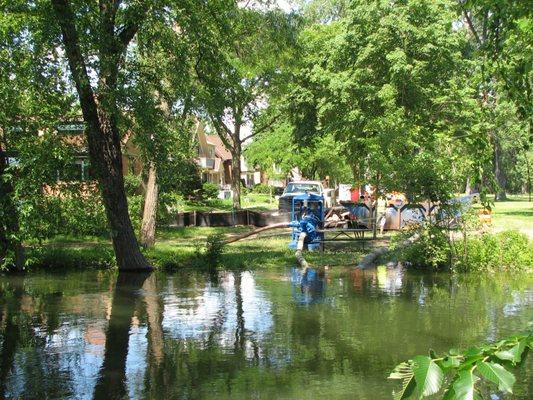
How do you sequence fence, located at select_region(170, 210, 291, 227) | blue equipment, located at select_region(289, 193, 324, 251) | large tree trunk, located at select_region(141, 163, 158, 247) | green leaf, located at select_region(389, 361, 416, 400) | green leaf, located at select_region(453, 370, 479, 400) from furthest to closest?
fence, located at select_region(170, 210, 291, 227) < blue equipment, located at select_region(289, 193, 324, 251) < large tree trunk, located at select_region(141, 163, 158, 247) < green leaf, located at select_region(389, 361, 416, 400) < green leaf, located at select_region(453, 370, 479, 400)

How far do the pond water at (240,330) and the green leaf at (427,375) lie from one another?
5338 millimetres

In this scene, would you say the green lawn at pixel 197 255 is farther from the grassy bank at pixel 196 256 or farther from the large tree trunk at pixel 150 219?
the large tree trunk at pixel 150 219

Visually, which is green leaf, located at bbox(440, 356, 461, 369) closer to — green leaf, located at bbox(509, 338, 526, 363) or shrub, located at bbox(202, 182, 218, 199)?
green leaf, located at bbox(509, 338, 526, 363)

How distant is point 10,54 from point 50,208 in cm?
327

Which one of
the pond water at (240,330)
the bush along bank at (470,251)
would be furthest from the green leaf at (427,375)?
the bush along bank at (470,251)

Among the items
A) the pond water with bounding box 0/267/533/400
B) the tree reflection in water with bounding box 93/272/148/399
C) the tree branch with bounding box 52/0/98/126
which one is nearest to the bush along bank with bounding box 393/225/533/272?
the pond water with bounding box 0/267/533/400

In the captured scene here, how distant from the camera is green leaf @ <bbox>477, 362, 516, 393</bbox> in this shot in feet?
5.08

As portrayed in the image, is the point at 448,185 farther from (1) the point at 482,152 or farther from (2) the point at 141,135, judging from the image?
(1) the point at 482,152

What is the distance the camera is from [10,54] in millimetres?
11523

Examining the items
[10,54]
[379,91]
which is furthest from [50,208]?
[379,91]

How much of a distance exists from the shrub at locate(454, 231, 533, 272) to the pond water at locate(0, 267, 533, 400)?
31.4 inches

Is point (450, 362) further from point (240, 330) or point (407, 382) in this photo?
point (240, 330)

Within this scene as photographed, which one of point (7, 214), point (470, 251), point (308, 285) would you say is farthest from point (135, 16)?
point (470, 251)

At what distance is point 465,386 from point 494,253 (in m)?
15.3
